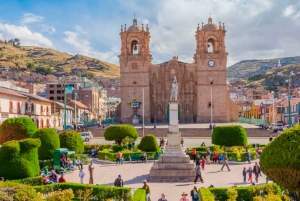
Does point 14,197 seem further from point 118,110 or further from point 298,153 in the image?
point 118,110

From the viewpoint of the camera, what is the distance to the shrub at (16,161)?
62.7ft

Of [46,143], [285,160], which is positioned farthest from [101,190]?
[46,143]

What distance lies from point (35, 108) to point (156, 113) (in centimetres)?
2241

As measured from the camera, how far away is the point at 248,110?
91500mm

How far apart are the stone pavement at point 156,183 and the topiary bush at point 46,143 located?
196 centimetres

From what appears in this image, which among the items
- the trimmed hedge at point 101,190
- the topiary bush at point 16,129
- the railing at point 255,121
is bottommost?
the trimmed hedge at point 101,190

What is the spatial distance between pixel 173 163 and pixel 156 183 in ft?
6.01

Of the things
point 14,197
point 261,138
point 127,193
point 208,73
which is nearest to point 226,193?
point 127,193

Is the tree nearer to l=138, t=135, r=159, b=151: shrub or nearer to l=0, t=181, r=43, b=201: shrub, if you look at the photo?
l=138, t=135, r=159, b=151: shrub

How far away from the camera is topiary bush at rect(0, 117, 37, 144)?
1048 inches

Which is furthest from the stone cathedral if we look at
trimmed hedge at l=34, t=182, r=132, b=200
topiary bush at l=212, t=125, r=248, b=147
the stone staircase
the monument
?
trimmed hedge at l=34, t=182, r=132, b=200

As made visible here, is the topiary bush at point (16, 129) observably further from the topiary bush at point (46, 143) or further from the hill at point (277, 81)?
the hill at point (277, 81)

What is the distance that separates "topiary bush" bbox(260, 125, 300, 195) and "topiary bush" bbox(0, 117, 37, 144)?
1926 cm

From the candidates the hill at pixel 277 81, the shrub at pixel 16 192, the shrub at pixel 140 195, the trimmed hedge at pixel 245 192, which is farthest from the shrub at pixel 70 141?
the hill at pixel 277 81
